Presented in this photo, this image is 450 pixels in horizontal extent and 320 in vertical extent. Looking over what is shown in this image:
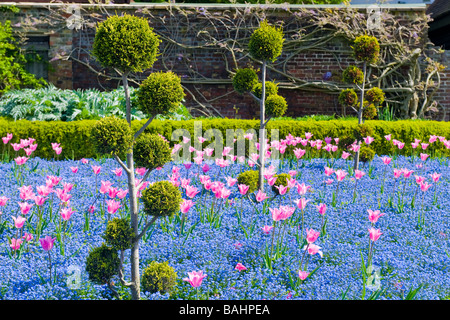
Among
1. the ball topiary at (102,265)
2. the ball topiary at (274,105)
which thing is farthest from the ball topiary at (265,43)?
the ball topiary at (102,265)

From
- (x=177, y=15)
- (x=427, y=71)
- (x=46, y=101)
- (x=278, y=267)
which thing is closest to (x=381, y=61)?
(x=427, y=71)

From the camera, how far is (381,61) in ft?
35.7

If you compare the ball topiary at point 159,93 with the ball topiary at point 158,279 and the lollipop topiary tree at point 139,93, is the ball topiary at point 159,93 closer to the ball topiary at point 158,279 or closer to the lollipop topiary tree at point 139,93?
the lollipop topiary tree at point 139,93

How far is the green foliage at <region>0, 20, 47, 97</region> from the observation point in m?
10.3

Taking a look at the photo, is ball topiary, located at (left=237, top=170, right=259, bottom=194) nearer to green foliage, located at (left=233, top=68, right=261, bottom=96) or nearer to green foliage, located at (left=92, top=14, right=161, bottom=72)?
green foliage, located at (left=233, top=68, right=261, bottom=96)

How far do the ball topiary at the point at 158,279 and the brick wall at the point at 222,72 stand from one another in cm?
841

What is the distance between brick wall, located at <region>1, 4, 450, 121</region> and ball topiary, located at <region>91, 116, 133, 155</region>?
854 cm

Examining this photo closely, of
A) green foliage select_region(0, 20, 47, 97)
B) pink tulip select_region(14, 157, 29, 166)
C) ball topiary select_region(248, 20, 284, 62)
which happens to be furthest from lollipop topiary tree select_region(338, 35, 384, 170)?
green foliage select_region(0, 20, 47, 97)

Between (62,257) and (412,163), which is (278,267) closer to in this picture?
(62,257)

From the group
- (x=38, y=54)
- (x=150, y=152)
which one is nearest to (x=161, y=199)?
(x=150, y=152)

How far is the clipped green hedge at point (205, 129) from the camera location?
21.9 ft

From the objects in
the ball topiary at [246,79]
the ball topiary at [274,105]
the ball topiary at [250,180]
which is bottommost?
the ball topiary at [250,180]
